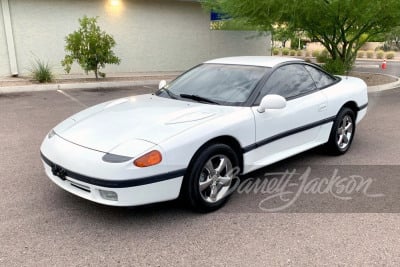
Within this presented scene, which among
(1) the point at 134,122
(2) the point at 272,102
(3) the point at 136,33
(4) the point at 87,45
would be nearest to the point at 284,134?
(2) the point at 272,102

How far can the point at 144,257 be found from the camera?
115 inches

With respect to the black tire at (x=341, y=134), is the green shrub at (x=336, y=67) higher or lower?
higher

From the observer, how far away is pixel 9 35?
13.2 metres

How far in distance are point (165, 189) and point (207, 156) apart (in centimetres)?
51

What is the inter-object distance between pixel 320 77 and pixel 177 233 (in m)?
3.12

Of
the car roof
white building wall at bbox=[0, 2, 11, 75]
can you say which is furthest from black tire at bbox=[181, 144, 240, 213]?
white building wall at bbox=[0, 2, 11, 75]

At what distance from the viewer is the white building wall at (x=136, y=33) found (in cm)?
1366

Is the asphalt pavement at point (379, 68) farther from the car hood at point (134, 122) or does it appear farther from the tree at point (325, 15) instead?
the car hood at point (134, 122)

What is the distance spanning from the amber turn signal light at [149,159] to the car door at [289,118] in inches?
44.8

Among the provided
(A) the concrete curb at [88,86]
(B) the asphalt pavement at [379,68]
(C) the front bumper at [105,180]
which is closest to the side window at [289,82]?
(C) the front bumper at [105,180]

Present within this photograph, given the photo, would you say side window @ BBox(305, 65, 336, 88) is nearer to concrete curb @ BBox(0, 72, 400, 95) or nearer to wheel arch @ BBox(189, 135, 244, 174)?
wheel arch @ BBox(189, 135, 244, 174)

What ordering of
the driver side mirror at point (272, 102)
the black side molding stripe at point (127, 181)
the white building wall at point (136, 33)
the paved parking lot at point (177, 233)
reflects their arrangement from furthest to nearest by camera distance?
the white building wall at point (136, 33), the driver side mirror at point (272, 102), the black side molding stripe at point (127, 181), the paved parking lot at point (177, 233)

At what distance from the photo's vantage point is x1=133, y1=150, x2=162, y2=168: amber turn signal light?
311cm

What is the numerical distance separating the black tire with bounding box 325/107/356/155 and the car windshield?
4.82 ft
